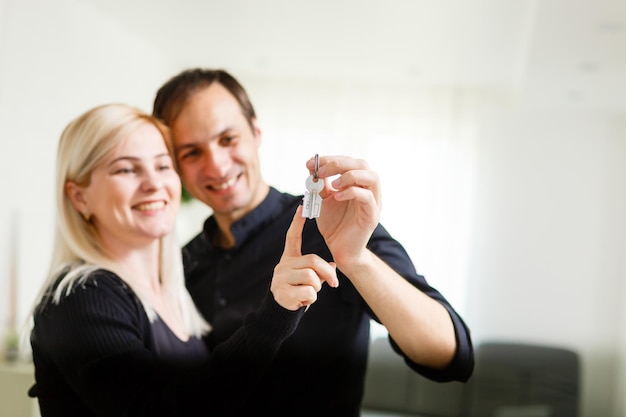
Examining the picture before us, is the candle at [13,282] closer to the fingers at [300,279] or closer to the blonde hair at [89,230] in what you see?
the blonde hair at [89,230]

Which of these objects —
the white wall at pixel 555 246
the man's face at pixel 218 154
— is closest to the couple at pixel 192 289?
the man's face at pixel 218 154

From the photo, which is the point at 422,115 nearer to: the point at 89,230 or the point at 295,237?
the point at 295,237

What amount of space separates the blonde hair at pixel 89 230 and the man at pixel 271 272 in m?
0.01

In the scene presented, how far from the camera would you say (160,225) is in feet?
1.82

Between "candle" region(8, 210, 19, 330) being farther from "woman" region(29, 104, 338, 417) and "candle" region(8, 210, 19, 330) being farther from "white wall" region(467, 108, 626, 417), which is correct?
"white wall" region(467, 108, 626, 417)

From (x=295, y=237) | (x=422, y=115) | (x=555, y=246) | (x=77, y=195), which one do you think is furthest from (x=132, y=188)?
(x=555, y=246)

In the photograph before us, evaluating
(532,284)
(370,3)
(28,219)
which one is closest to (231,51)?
(370,3)

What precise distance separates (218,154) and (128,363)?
0.18 meters

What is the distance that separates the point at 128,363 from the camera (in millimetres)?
506

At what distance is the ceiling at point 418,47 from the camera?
581 mm

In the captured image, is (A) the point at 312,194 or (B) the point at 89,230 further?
(B) the point at 89,230

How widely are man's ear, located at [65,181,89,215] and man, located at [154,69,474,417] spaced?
0.09 metres

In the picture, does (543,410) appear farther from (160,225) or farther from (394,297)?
(160,225)

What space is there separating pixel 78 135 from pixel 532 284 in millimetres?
447
